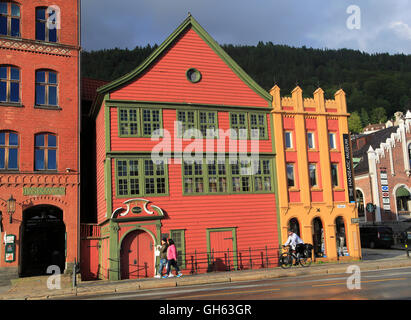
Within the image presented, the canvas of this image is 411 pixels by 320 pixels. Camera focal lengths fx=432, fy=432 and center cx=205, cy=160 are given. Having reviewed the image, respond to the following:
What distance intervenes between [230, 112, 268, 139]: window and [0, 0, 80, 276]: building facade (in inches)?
386

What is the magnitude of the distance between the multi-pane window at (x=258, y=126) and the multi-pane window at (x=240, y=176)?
80.2 inches

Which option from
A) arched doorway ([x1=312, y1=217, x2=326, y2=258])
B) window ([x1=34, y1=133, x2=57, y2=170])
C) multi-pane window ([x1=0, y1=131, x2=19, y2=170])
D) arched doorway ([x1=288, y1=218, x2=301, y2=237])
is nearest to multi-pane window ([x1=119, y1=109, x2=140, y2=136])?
window ([x1=34, y1=133, x2=57, y2=170])

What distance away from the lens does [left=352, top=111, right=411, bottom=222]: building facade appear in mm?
45969

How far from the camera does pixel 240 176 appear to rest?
27.2 metres

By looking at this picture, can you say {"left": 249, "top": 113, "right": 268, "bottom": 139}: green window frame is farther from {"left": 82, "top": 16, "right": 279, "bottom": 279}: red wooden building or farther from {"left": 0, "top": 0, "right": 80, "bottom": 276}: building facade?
{"left": 0, "top": 0, "right": 80, "bottom": 276}: building facade

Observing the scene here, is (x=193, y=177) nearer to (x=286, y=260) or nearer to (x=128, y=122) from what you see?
(x=128, y=122)

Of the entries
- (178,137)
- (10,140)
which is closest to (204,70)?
(178,137)

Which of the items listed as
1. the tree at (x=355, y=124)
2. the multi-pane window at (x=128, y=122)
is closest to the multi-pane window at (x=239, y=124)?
the multi-pane window at (x=128, y=122)

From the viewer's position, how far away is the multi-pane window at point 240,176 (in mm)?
27016

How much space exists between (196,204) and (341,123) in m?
12.6

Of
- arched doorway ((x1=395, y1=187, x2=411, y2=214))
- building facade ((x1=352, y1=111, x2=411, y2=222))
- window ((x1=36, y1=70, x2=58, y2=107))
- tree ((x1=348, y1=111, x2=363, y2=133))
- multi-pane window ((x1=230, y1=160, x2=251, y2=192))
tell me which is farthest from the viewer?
tree ((x1=348, y1=111, x2=363, y2=133))

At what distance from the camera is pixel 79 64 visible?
26734mm

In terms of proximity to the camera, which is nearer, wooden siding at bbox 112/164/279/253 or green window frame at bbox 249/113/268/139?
wooden siding at bbox 112/164/279/253

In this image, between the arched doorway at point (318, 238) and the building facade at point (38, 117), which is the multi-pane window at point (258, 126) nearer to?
the arched doorway at point (318, 238)
